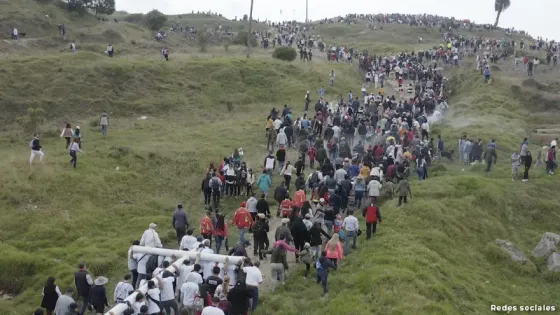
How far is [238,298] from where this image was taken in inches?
467

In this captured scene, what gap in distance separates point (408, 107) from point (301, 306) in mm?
20409

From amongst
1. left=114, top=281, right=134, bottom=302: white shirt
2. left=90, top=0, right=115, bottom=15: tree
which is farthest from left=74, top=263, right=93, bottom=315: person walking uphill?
left=90, top=0, right=115, bottom=15: tree

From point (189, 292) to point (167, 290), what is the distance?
0.55 m

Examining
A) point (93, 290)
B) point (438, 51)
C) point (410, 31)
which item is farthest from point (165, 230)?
point (410, 31)

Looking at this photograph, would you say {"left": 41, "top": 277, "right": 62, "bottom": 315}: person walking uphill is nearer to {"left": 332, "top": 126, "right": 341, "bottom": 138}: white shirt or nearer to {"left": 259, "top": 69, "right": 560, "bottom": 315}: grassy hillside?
{"left": 259, "top": 69, "right": 560, "bottom": 315}: grassy hillside

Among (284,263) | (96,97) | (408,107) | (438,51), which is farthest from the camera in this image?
(438,51)

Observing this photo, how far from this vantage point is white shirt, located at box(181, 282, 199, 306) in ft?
38.3

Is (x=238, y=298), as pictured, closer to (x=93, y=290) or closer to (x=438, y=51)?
(x=93, y=290)

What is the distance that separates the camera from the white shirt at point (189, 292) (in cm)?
1167

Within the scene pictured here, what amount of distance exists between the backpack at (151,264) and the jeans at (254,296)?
276cm

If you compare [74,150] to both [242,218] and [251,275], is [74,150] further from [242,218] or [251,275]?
[251,275]

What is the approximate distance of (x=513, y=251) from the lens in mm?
19047

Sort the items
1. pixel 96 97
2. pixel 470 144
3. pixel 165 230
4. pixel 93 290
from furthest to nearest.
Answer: pixel 96 97, pixel 470 144, pixel 165 230, pixel 93 290

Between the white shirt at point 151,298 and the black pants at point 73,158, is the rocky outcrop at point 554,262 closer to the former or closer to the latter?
the white shirt at point 151,298
